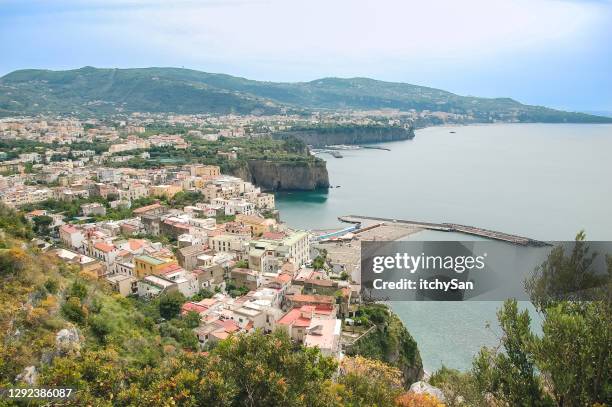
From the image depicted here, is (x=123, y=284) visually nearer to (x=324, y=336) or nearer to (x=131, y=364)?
(x=324, y=336)

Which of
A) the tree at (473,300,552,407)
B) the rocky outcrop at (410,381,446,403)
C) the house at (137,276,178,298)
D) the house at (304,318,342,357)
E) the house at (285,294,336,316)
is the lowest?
the rocky outcrop at (410,381,446,403)

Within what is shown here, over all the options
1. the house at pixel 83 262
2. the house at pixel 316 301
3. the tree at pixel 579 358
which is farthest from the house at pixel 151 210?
the tree at pixel 579 358

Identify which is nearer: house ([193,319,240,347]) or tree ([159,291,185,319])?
house ([193,319,240,347])

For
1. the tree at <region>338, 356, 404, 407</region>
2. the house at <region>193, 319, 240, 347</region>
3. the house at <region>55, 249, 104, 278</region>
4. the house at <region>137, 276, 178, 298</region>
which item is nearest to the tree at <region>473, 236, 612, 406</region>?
the tree at <region>338, 356, 404, 407</region>

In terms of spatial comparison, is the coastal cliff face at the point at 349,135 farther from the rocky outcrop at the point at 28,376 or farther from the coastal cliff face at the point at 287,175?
the rocky outcrop at the point at 28,376

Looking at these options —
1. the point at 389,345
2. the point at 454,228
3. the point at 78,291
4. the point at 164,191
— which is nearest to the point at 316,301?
the point at 389,345

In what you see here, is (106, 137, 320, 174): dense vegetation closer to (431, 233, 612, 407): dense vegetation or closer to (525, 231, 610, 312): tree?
(525, 231, 610, 312): tree
